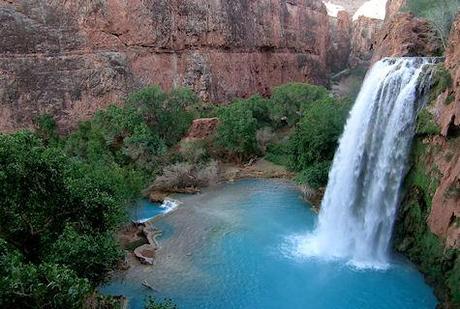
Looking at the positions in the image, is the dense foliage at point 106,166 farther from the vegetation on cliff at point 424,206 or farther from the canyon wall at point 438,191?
the canyon wall at point 438,191

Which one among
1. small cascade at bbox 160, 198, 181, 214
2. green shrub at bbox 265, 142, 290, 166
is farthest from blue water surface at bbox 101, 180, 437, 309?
green shrub at bbox 265, 142, 290, 166

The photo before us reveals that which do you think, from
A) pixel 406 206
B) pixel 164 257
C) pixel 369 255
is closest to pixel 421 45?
pixel 406 206

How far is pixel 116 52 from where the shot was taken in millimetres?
32125

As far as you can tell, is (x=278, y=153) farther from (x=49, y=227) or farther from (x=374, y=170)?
(x=49, y=227)

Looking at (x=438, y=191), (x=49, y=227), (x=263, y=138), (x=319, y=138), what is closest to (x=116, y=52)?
(x=263, y=138)

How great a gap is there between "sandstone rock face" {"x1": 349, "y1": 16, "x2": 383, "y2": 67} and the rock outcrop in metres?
39.3

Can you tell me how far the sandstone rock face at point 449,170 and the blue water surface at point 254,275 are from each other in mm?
2056

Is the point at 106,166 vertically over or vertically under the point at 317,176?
over

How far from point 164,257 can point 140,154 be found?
9.90 m

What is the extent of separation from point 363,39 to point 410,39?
147ft

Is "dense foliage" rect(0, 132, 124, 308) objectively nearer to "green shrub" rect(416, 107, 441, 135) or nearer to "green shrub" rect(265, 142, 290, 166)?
"green shrub" rect(416, 107, 441, 135)

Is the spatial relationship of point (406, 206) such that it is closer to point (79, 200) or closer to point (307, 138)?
point (307, 138)

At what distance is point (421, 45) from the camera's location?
2250cm

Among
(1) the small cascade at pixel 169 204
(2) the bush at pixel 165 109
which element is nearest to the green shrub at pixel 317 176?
(1) the small cascade at pixel 169 204
